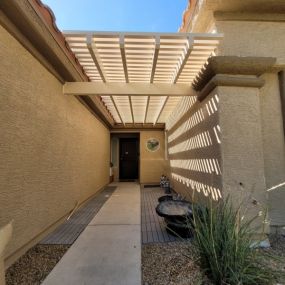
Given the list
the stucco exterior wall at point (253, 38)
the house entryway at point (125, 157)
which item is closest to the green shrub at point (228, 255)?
the stucco exterior wall at point (253, 38)

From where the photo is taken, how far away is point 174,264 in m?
2.63

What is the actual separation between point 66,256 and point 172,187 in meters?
5.80

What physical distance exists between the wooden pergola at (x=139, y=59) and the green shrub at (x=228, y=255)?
2.48 metres

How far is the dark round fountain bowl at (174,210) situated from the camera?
3509 mm

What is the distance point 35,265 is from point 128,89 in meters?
3.03

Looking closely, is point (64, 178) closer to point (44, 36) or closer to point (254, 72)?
point (44, 36)

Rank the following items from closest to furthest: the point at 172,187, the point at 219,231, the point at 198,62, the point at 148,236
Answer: the point at 219,231 → the point at 148,236 → the point at 198,62 → the point at 172,187

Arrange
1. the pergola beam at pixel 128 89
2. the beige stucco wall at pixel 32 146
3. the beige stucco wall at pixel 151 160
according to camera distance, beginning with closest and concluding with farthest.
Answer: the beige stucco wall at pixel 32 146
the pergola beam at pixel 128 89
the beige stucco wall at pixel 151 160

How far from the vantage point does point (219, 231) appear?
85.7 inches

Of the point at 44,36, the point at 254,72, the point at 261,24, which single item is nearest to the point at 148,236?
the point at 254,72

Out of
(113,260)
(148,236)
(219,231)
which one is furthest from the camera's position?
(148,236)

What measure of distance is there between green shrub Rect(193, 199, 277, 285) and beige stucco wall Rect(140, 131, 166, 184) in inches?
314

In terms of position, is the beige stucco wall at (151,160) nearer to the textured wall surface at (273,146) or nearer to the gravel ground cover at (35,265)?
the textured wall surface at (273,146)

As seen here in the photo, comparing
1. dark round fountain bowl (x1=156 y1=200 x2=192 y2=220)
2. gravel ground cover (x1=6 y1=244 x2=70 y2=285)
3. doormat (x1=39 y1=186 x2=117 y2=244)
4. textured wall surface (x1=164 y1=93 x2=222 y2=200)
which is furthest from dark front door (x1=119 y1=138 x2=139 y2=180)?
gravel ground cover (x1=6 y1=244 x2=70 y2=285)
